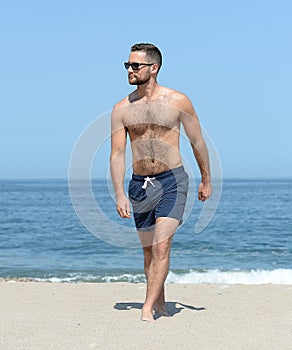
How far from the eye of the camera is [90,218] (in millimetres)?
7762

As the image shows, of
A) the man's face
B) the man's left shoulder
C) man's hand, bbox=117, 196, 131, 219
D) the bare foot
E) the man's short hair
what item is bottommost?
the bare foot

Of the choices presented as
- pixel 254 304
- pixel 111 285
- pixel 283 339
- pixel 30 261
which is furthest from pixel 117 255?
pixel 283 339

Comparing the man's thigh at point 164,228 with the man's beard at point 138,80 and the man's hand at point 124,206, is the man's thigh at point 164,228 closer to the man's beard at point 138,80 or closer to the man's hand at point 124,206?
the man's hand at point 124,206

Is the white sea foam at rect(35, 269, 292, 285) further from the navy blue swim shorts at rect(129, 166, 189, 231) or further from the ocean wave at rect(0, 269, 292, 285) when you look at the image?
the navy blue swim shorts at rect(129, 166, 189, 231)

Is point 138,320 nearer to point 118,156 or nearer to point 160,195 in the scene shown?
point 160,195

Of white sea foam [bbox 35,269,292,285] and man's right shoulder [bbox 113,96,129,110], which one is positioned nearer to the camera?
→ man's right shoulder [bbox 113,96,129,110]

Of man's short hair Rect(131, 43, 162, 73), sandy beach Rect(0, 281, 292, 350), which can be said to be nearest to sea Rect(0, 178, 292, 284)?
sandy beach Rect(0, 281, 292, 350)

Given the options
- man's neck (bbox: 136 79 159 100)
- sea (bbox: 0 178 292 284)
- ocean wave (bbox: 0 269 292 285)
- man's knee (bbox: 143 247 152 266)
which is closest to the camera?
man's neck (bbox: 136 79 159 100)

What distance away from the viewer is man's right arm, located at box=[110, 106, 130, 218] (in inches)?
228

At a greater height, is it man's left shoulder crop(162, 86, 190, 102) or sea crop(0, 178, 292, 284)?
man's left shoulder crop(162, 86, 190, 102)

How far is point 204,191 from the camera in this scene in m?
5.83

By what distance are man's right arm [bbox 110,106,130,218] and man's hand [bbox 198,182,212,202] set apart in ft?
1.99

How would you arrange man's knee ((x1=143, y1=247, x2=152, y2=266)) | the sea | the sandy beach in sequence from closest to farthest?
the sandy beach, man's knee ((x1=143, y1=247, x2=152, y2=266)), the sea

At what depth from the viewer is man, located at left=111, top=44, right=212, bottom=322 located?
5.74 meters
